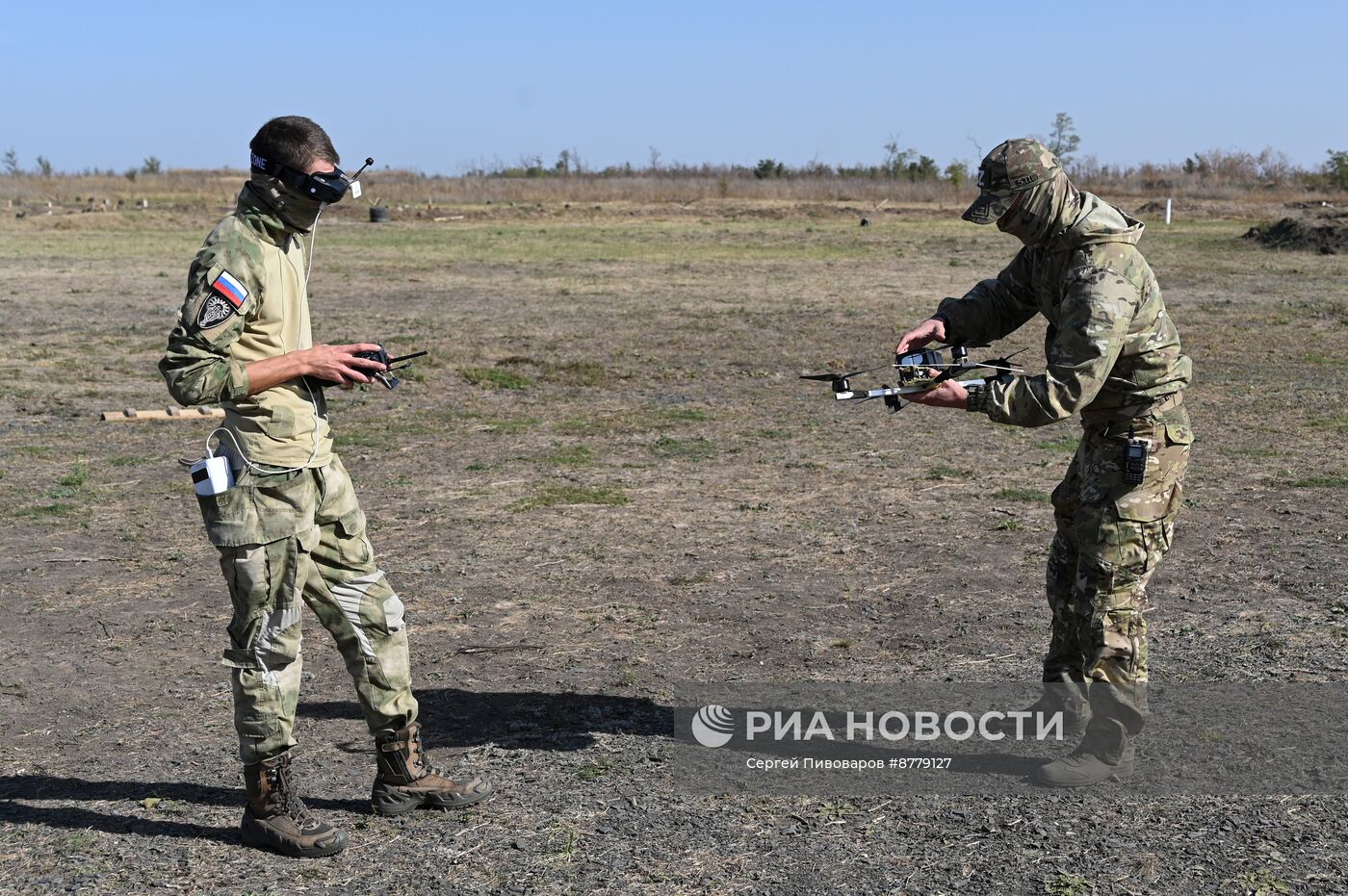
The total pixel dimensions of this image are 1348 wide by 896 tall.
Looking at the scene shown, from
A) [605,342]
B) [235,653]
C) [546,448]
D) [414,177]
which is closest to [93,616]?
[235,653]

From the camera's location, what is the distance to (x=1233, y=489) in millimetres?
9250

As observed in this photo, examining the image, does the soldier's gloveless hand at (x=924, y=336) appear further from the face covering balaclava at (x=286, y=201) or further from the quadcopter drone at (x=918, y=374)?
the face covering balaclava at (x=286, y=201)

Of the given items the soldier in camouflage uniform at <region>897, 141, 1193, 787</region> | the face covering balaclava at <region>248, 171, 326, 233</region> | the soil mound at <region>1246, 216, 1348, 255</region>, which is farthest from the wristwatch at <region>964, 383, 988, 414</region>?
the soil mound at <region>1246, 216, 1348, 255</region>

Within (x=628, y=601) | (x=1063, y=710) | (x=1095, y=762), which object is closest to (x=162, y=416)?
(x=628, y=601)

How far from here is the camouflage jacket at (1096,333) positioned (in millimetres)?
4527

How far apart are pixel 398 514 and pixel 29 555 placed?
2173 millimetres

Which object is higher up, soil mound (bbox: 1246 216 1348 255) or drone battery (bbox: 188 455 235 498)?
soil mound (bbox: 1246 216 1348 255)

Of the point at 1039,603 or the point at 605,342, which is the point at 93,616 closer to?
the point at 1039,603

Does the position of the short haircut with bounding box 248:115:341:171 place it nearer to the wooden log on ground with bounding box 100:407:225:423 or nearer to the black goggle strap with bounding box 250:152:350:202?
the black goggle strap with bounding box 250:152:350:202

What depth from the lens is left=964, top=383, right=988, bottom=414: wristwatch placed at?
14.9ft

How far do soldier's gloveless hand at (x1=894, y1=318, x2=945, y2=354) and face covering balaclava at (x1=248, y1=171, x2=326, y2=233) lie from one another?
225cm

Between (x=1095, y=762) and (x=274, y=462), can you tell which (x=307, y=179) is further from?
(x=1095, y=762)

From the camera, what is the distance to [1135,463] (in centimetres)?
469

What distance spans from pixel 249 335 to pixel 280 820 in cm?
150
